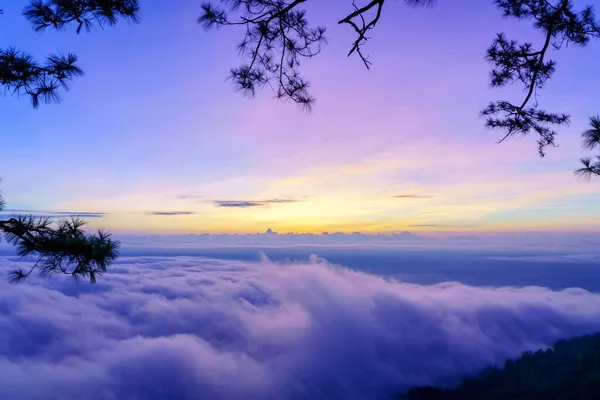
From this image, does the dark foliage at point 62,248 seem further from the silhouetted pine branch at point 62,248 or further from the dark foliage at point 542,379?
the dark foliage at point 542,379

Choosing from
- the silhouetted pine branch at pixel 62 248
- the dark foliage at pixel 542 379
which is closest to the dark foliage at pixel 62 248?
the silhouetted pine branch at pixel 62 248

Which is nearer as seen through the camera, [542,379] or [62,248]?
[62,248]

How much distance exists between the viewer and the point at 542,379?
66.7m

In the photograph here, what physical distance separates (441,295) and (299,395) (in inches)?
2671

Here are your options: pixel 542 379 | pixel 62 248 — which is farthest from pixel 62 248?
pixel 542 379

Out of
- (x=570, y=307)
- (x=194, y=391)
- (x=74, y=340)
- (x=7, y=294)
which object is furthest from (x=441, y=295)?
(x=7, y=294)

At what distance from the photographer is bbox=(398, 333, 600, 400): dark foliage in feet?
180

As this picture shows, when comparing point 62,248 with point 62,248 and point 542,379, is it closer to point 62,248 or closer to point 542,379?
point 62,248

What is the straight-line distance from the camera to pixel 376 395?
96688 mm

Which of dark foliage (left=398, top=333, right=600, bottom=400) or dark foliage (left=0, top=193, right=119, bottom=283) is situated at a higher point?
dark foliage (left=0, top=193, right=119, bottom=283)

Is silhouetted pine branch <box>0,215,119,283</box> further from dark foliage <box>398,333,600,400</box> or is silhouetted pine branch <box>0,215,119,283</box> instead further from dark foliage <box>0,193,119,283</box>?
dark foliage <box>398,333,600,400</box>

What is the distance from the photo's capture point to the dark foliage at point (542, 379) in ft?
180

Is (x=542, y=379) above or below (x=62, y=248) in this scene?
below

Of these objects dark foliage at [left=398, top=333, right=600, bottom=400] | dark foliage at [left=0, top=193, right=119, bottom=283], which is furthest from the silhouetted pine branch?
dark foliage at [left=398, top=333, right=600, bottom=400]
